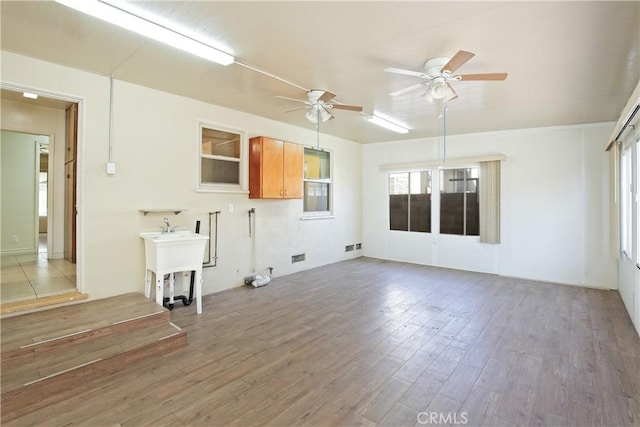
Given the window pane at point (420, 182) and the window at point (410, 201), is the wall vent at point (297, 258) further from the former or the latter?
the window pane at point (420, 182)

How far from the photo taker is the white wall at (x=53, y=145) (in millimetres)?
5387

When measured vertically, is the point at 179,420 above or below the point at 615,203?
below

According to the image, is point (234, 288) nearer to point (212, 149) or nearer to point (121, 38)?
point (212, 149)

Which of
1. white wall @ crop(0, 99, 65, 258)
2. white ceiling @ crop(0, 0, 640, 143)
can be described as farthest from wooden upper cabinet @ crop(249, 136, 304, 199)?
white wall @ crop(0, 99, 65, 258)

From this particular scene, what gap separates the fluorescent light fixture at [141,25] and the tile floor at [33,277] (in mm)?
2995

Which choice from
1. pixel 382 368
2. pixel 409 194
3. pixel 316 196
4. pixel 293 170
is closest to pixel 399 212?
pixel 409 194

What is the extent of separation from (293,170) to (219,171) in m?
1.30

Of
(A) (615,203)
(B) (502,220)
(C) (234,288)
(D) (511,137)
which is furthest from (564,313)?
(C) (234,288)

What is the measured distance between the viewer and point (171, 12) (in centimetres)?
243

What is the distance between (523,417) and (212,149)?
4813 millimetres

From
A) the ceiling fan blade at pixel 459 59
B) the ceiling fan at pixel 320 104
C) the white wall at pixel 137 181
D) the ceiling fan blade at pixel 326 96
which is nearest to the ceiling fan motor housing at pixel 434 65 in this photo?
the ceiling fan blade at pixel 459 59

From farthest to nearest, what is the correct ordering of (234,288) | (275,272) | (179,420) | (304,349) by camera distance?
(275,272)
(234,288)
(304,349)
(179,420)

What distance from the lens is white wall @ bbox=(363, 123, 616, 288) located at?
537 centimetres

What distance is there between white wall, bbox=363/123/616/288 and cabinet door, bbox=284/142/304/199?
2.97m
